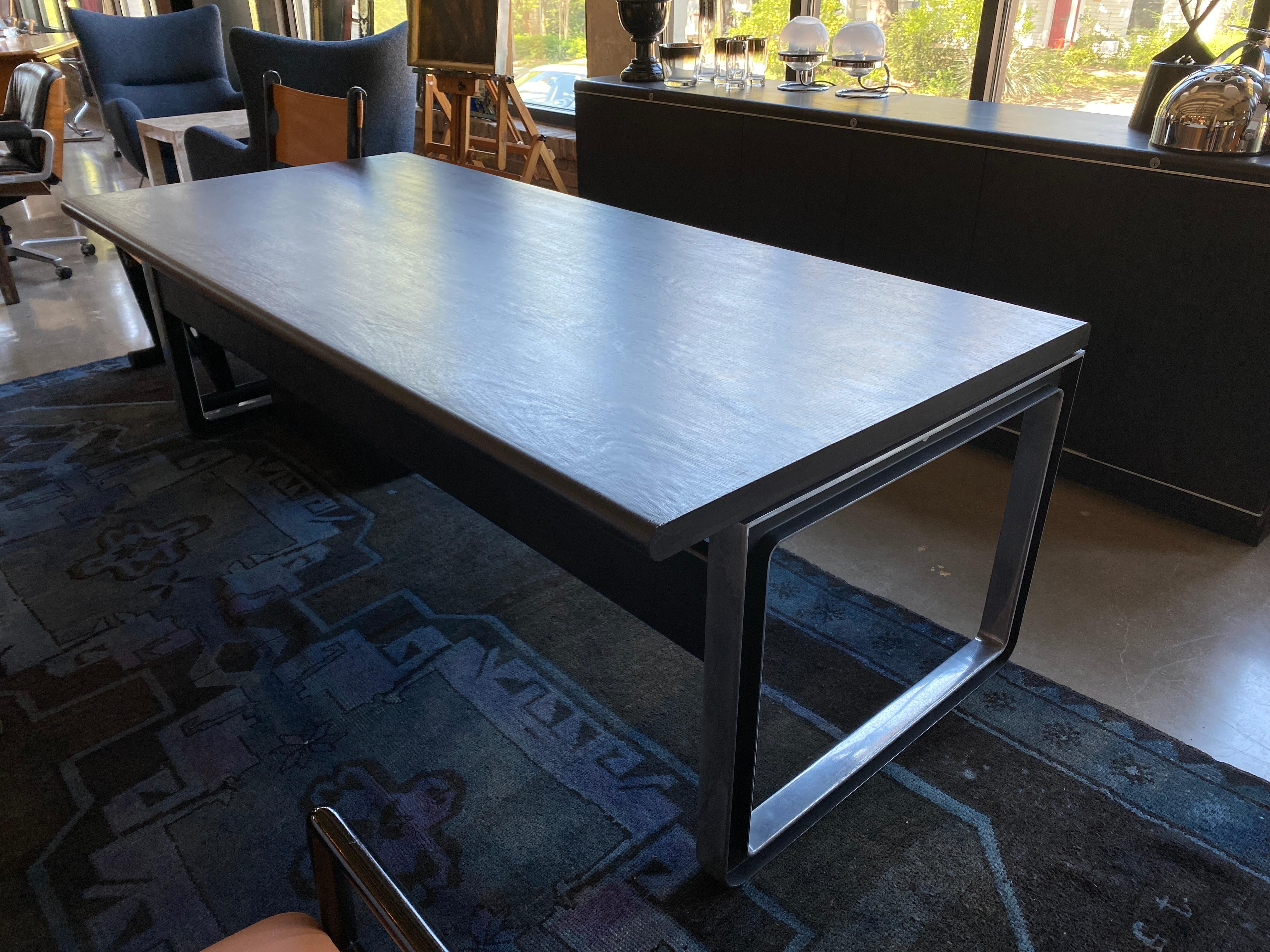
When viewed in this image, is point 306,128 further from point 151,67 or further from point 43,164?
point 151,67

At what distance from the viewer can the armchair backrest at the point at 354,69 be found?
3.72m

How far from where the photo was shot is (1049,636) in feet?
5.82

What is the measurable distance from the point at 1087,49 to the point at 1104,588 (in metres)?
1.92

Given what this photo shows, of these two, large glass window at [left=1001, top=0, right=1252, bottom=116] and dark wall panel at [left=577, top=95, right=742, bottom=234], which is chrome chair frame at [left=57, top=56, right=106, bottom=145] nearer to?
dark wall panel at [left=577, top=95, right=742, bottom=234]

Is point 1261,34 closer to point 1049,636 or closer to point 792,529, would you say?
point 1049,636

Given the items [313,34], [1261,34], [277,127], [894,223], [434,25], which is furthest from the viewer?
[313,34]

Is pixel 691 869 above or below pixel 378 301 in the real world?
below

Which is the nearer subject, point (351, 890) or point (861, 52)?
point (351, 890)

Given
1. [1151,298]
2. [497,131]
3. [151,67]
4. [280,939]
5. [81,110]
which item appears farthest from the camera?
[81,110]

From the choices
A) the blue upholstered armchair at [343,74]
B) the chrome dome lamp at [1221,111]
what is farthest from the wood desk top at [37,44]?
the chrome dome lamp at [1221,111]

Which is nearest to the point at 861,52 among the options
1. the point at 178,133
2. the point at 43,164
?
the point at 178,133

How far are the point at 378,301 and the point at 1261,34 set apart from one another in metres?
1.93

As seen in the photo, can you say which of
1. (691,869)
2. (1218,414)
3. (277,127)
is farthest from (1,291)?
(1218,414)

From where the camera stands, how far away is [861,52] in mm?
2725
